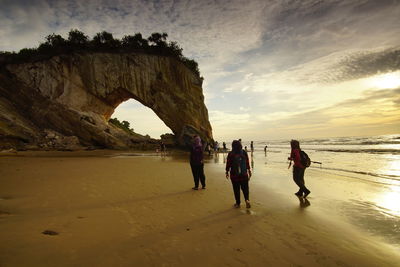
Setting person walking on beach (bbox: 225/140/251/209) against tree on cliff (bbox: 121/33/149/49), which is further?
tree on cliff (bbox: 121/33/149/49)

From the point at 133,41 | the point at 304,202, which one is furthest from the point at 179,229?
the point at 133,41

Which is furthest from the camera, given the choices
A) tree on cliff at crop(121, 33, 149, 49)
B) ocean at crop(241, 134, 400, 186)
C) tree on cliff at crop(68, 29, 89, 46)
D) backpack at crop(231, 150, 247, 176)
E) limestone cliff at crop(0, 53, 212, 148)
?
tree on cliff at crop(121, 33, 149, 49)

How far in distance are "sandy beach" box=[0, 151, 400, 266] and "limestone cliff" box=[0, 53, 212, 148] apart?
2205cm

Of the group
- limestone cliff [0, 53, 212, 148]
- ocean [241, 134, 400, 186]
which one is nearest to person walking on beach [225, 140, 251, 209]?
ocean [241, 134, 400, 186]

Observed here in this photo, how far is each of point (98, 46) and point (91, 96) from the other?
24.9ft

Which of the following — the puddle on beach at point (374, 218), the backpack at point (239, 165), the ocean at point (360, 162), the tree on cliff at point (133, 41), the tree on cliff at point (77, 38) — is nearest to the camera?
the puddle on beach at point (374, 218)

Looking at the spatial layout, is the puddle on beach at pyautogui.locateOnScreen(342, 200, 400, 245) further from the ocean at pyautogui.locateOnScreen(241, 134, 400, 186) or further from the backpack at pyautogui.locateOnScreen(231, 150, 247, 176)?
the backpack at pyautogui.locateOnScreen(231, 150, 247, 176)

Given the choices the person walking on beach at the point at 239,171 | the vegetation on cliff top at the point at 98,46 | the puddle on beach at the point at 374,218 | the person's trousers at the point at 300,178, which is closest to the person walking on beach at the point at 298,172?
the person's trousers at the point at 300,178

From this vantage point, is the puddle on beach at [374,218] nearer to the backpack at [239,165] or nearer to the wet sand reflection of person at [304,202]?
the wet sand reflection of person at [304,202]

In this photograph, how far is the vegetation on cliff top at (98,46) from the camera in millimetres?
30073

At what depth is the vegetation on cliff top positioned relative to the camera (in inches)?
1184

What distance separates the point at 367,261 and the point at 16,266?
5.13 m

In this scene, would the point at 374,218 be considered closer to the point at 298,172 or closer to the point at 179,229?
the point at 298,172

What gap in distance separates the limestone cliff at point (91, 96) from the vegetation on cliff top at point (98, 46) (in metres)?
1.03
